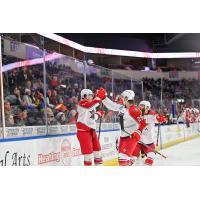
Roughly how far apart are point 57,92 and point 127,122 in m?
0.71

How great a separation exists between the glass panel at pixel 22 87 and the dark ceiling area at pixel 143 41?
1.42 ft

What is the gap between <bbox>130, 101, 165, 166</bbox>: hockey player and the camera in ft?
16.6

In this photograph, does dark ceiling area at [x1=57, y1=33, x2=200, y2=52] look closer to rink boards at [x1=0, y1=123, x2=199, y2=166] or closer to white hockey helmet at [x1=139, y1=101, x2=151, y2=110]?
white hockey helmet at [x1=139, y1=101, x2=151, y2=110]

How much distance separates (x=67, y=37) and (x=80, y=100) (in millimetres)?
603

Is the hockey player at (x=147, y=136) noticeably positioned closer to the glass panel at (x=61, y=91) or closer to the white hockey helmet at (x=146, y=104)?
the white hockey helmet at (x=146, y=104)

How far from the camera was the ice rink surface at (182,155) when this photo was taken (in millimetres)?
4887

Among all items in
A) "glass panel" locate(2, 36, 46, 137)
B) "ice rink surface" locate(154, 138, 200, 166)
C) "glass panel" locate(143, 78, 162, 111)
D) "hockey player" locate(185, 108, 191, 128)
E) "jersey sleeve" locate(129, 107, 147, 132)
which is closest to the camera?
"glass panel" locate(2, 36, 46, 137)

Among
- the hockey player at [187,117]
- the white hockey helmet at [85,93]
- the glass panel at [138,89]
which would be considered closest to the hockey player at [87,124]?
the white hockey helmet at [85,93]

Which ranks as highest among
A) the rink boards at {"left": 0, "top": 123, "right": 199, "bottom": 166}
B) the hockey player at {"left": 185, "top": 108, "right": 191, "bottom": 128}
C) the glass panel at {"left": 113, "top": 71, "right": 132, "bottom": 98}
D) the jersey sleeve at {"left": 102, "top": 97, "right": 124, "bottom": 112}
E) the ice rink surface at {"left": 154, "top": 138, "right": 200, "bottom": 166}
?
the glass panel at {"left": 113, "top": 71, "right": 132, "bottom": 98}

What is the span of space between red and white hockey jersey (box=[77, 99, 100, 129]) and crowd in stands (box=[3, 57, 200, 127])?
6 cm

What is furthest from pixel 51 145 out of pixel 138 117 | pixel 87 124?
pixel 138 117

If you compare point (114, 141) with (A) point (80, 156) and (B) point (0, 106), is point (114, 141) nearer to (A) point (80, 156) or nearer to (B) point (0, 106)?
(A) point (80, 156)

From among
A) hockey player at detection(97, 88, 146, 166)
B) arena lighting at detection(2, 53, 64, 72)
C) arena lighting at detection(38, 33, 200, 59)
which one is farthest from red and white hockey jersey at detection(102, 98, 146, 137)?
arena lighting at detection(2, 53, 64, 72)

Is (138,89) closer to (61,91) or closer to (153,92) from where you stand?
(153,92)
